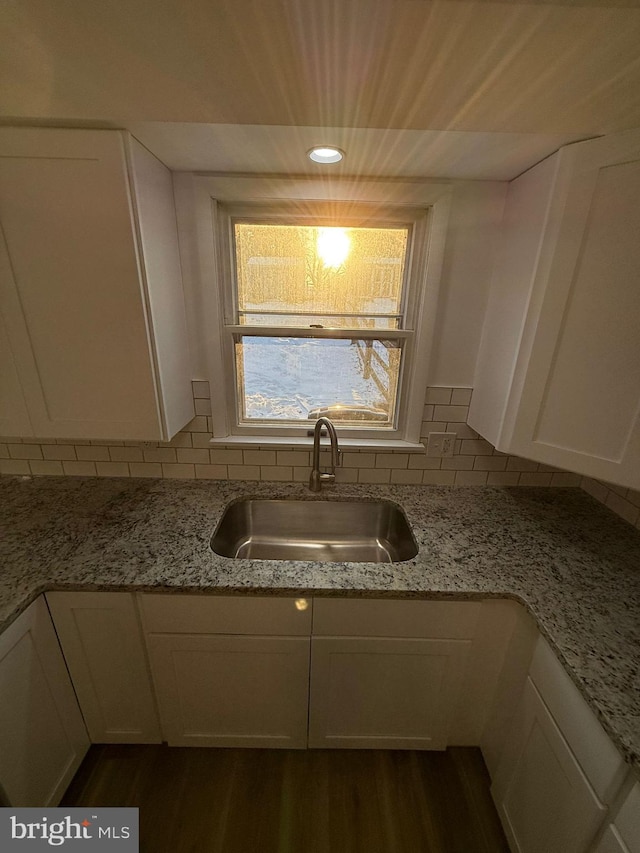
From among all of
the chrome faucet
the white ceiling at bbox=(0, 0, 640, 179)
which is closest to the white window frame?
the chrome faucet

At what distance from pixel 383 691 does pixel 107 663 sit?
3.13ft

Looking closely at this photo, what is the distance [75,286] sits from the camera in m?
1.05

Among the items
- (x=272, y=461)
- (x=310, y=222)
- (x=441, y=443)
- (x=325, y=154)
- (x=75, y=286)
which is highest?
(x=325, y=154)

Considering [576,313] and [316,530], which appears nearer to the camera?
[576,313]

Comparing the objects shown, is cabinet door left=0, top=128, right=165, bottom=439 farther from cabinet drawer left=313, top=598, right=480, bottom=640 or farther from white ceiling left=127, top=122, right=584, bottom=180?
cabinet drawer left=313, top=598, right=480, bottom=640

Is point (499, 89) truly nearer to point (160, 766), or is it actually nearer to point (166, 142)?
point (166, 142)

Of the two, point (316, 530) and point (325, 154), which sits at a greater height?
point (325, 154)

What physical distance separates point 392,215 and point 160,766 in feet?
7.47

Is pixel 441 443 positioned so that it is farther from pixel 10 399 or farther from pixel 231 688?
pixel 10 399

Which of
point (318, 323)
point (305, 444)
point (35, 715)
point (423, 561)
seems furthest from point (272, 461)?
point (35, 715)

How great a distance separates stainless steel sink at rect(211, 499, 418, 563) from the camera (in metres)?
1.47

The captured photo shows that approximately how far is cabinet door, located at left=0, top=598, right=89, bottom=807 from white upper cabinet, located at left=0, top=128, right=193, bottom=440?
65 cm

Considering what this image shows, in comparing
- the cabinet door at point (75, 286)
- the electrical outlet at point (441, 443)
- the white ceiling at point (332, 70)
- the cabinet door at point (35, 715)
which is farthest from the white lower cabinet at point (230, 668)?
the white ceiling at point (332, 70)

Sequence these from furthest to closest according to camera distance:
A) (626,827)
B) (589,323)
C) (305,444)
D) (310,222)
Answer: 1. (305,444)
2. (310,222)
3. (589,323)
4. (626,827)
